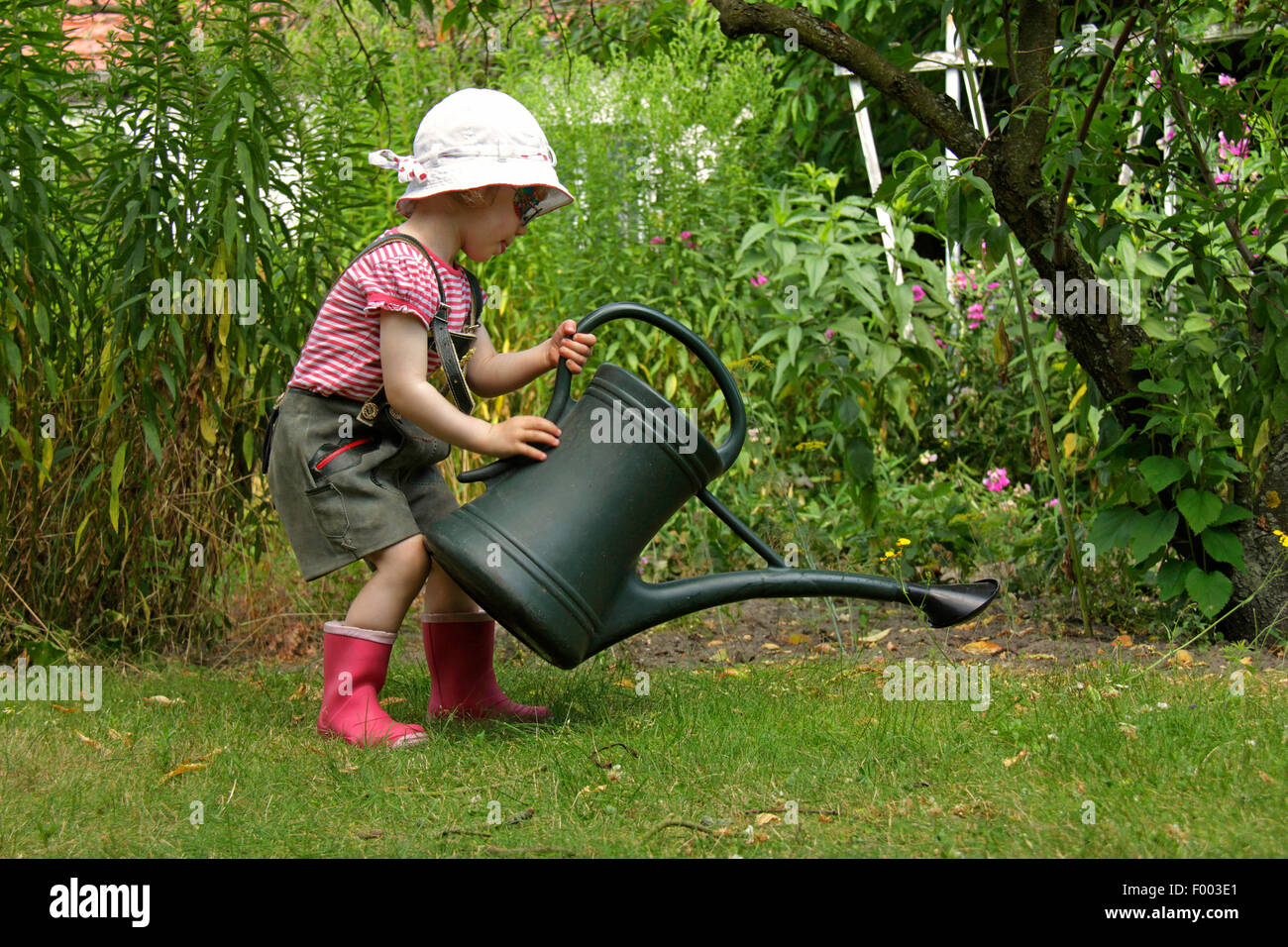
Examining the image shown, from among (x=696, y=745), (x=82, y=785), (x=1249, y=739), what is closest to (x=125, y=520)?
(x=82, y=785)

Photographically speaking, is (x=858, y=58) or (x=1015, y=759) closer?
(x=1015, y=759)

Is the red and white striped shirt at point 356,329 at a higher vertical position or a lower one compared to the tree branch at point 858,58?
lower

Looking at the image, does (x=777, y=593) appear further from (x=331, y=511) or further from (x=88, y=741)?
(x=88, y=741)

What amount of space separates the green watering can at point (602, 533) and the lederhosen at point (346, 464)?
21 centimetres

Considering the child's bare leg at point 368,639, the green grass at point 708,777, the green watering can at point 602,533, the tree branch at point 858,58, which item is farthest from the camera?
the tree branch at point 858,58

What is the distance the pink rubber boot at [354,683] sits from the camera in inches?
90.4

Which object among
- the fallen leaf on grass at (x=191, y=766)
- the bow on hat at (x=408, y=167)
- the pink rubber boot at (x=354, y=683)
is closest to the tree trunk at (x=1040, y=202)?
the bow on hat at (x=408, y=167)

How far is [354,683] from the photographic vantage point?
2318 millimetres

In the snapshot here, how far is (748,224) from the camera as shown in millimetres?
4789

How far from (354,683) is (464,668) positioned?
10.2 inches

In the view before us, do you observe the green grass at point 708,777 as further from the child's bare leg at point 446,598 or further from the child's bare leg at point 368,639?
the child's bare leg at point 446,598

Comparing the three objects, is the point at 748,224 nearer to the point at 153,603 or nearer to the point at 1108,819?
the point at 153,603

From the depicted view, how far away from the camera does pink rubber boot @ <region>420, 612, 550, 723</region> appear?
2480mm

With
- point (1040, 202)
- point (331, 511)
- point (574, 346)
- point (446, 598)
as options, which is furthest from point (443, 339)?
point (1040, 202)
